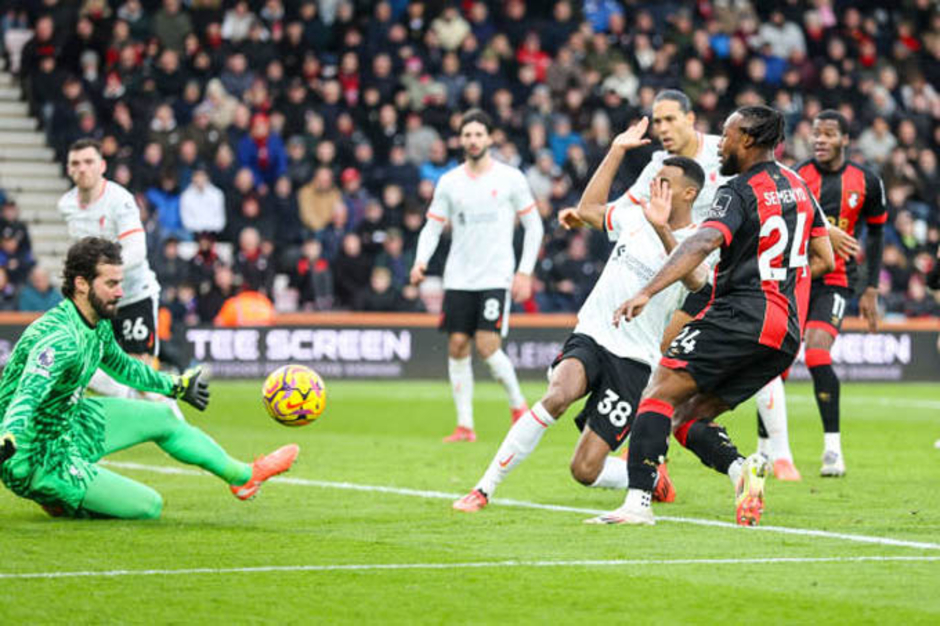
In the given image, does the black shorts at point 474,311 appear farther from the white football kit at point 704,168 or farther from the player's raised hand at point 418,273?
the white football kit at point 704,168

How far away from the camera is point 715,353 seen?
8.55m

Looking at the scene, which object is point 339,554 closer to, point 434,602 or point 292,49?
point 434,602

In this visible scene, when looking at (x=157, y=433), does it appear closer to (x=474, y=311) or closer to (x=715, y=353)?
(x=715, y=353)

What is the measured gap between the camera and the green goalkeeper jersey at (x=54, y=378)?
832cm

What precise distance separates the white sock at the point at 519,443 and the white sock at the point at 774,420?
2716 mm

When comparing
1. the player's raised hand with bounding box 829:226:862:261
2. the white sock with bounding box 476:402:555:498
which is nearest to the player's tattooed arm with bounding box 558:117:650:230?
the white sock with bounding box 476:402:555:498

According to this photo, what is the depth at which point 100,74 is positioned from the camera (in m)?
25.1

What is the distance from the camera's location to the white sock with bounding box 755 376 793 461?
11664 millimetres

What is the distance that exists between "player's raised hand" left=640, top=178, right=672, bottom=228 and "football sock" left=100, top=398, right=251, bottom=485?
2.65m

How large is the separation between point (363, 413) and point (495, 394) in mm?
3840

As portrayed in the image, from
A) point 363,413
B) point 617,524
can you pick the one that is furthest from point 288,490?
point 363,413

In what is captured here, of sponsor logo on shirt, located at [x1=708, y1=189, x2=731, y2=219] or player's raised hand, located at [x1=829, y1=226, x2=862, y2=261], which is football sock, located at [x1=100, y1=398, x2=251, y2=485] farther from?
player's raised hand, located at [x1=829, y1=226, x2=862, y2=261]

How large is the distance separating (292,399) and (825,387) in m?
4.42

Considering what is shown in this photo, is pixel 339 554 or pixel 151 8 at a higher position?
pixel 151 8
